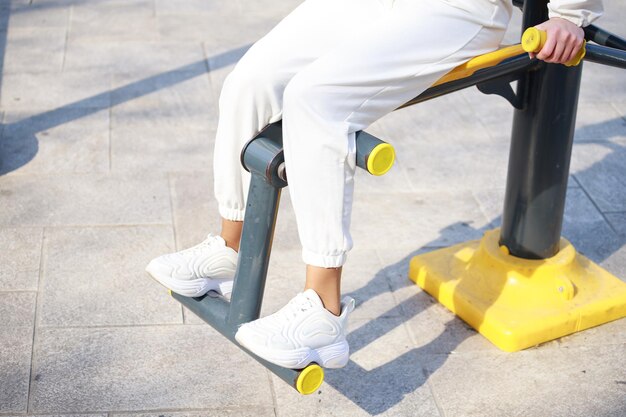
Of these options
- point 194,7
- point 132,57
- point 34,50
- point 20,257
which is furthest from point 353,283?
point 194,7

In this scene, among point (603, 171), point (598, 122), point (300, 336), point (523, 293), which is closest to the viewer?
point (300, 336)

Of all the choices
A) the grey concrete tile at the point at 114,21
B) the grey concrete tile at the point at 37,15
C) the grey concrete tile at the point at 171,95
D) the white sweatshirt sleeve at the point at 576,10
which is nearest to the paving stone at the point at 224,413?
the white sweatshirt sleeve at the point at 576,10

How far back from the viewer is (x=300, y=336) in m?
2.27

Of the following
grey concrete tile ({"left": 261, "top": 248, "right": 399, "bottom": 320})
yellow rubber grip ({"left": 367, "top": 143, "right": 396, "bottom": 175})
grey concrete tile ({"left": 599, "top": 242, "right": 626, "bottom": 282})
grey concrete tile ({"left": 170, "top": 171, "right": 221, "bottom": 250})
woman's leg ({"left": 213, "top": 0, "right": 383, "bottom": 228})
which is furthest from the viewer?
grey concrete tile ({"left": 170, "top": 171, "right": 221, "bottom": 250})

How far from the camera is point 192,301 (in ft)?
8.29

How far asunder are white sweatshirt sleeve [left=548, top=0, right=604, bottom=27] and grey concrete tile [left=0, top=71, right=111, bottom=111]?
2532mm

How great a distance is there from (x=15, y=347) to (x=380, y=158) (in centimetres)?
128

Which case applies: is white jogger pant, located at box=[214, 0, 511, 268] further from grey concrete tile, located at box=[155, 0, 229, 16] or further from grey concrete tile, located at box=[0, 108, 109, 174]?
grey concrete tile, located at box=[155, 0, 229, 16]

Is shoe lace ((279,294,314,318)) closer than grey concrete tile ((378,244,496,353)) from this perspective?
Yes

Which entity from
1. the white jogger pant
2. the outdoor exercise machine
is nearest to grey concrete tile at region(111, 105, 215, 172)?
the outdoor exercise machine

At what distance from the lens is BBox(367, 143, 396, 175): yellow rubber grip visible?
2160 millimetres

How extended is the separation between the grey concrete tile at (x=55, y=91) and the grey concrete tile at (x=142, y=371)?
5.63ft

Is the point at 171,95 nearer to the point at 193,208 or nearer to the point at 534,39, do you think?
the point at 193,208

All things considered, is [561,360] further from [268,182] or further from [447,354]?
[268,182]
